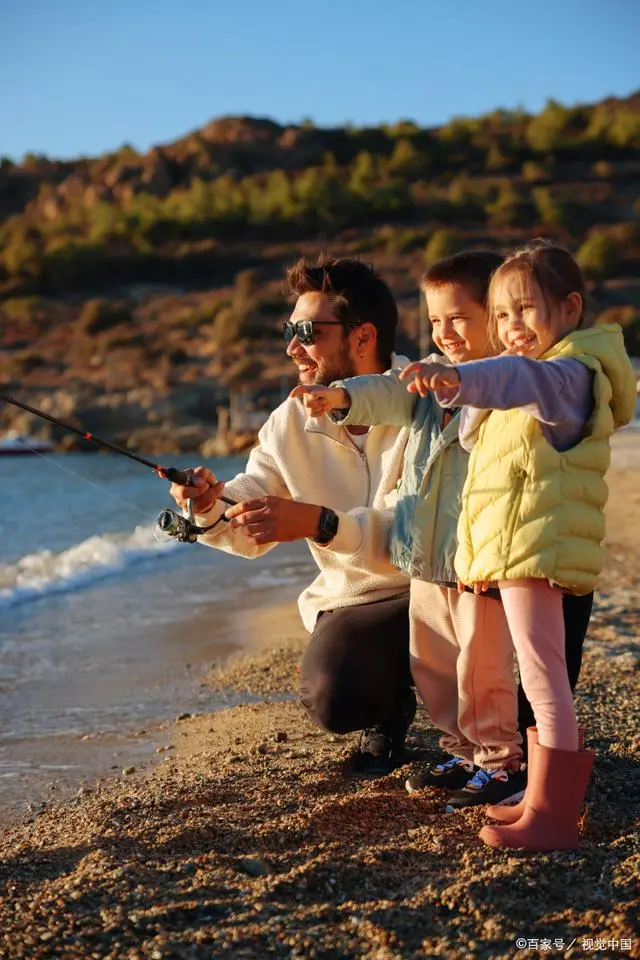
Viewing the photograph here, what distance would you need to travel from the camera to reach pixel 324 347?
3.55 m

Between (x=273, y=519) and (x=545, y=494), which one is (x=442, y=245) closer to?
(x=273, y=519)

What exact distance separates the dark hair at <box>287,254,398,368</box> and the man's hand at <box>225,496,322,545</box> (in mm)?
662

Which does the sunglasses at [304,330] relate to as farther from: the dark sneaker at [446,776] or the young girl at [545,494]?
the dark sneaker at [446,776]

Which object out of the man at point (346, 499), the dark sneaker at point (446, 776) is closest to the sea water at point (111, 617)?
the man at point (346, 499)

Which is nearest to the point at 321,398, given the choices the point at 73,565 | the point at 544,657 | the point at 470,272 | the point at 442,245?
the point at 470,272

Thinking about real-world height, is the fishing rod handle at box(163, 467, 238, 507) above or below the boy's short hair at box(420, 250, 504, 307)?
below

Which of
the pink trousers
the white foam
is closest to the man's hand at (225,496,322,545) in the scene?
the pink trousers

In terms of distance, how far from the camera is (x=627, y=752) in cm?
344

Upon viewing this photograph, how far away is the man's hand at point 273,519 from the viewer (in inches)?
123

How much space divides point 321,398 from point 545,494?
636 millimetres

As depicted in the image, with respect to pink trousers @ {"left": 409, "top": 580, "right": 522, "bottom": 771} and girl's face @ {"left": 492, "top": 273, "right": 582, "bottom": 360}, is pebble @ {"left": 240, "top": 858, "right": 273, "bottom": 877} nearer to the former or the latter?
pink trousers @ {"left": 409, "top": 580, "right": 522, "bottom": 771}

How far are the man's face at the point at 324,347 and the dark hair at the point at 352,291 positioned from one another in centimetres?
3

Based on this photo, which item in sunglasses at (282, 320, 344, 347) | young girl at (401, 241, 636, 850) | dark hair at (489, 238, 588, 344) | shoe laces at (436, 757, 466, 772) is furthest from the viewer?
sunglasses at (282, 320, 344, 347)

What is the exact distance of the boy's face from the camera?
3.27 metres
